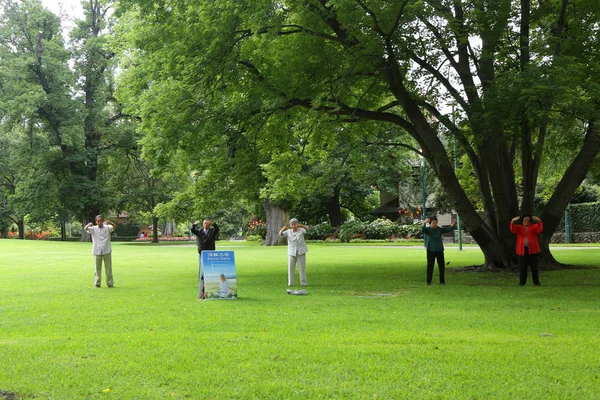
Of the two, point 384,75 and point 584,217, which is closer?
point 384,75

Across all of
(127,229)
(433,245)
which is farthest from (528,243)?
(127,229)

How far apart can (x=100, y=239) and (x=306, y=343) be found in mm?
10465

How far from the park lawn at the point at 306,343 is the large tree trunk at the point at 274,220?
111 feet

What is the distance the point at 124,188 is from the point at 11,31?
17.6 m

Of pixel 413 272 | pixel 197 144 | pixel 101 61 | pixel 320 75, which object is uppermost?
pixel 101 61

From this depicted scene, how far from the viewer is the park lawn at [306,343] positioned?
6223 mm

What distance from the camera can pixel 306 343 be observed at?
8297 millimetres

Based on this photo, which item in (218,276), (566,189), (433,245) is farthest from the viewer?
(566,189)

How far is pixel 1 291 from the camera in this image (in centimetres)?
1559

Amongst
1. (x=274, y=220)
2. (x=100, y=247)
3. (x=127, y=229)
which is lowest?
(x=100, y=247)

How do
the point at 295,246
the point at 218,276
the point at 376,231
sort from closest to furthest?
the point at 218,276
the point at 295,246
the point at 376,231

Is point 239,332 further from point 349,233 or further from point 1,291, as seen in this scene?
point 349,233

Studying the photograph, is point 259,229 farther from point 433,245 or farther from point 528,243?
point 528,243

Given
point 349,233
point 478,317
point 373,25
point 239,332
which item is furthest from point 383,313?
point 349,233
